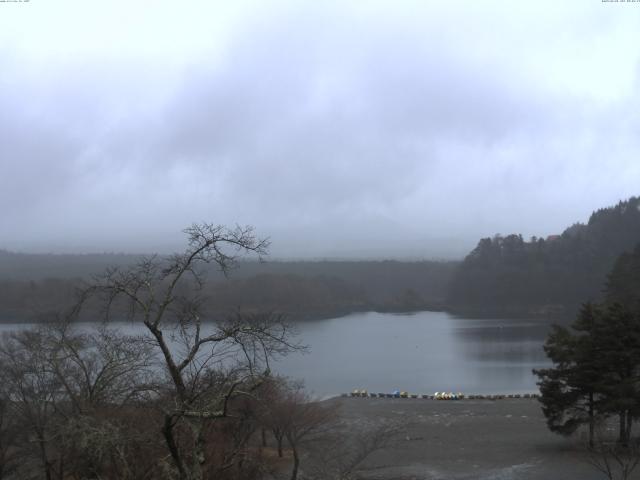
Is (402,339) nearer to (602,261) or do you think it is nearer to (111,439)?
(602,261)

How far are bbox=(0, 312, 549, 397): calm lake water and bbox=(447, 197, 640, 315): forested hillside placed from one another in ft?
34.4

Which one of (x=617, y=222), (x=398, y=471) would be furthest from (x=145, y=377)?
(x=617, y=222)

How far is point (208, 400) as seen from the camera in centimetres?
397

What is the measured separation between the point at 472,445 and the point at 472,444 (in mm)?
113

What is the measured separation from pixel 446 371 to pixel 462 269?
159 feet

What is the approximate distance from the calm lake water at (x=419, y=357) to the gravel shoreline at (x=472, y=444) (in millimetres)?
4543

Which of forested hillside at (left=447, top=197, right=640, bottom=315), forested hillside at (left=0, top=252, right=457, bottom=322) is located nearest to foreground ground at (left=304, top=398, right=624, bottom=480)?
forested hillside at (left=0, top=252, right=457, bottom=322)

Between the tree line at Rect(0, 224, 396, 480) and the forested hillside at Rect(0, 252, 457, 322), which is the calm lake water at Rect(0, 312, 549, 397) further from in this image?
the tree line at Rect(0, 224, 396, 480)

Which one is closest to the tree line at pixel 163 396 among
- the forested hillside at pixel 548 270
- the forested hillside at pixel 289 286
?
the forested hillside at pixel 289 286

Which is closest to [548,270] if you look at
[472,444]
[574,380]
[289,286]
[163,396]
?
[289,286]

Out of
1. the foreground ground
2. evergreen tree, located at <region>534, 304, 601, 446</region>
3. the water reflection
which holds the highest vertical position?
evergreen tree, located at <region>534, 304, 601, 446</region>

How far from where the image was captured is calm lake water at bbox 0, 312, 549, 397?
2719cm

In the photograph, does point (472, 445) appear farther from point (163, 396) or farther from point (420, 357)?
point (420, 357)

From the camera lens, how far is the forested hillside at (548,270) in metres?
66.1
